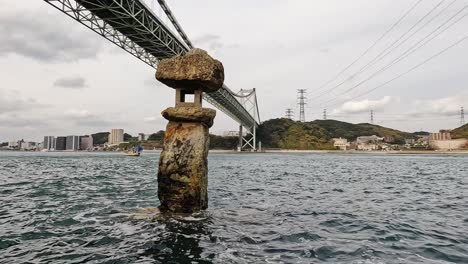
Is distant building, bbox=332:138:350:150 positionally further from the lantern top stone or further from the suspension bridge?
the lantern top stone

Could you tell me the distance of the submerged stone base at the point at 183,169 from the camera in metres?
8.42

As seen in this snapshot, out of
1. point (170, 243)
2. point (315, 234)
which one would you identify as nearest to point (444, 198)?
point (315, 234)

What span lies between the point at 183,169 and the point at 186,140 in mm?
769

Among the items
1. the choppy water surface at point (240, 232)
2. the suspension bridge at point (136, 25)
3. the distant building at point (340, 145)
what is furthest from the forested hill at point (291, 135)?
the choppy water surface at point (240, 232)

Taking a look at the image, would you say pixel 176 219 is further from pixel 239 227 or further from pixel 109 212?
pixel 109 212

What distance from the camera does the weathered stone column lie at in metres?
8.44

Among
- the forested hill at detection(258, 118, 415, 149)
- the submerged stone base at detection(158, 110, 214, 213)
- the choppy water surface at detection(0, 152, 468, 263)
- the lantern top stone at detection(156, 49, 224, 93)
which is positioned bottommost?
the choppy water surface at detection(0, 152, 468, 263)

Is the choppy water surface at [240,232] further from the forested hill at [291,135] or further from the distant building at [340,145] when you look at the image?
the distant building at [340,145]

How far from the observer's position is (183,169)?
27.6 ft

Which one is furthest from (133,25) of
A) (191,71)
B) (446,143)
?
(446,143)

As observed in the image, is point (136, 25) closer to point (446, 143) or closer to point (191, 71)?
point (191, 71)

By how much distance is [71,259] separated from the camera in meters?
5.15

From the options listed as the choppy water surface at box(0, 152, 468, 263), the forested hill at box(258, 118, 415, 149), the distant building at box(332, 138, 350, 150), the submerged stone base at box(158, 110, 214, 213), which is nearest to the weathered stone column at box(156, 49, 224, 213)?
the submerged stone base at box(158, 110, 214, 213)

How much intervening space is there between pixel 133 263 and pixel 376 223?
19.5 ft
